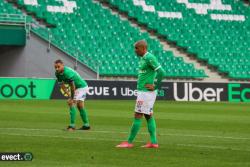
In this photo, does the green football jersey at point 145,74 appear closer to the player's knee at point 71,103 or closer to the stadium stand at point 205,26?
the player's knee at point 71,103

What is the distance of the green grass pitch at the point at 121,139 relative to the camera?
1317 cm

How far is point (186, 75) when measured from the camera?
48750mm

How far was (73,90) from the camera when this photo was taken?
21.5 m

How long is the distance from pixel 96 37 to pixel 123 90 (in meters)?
7.74

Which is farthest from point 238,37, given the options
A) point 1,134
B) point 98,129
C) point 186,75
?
point 1,134

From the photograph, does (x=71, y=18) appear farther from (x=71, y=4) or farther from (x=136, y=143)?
(x=136, y=143)

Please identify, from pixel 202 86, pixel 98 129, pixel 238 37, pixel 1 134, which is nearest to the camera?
pixel 1 134

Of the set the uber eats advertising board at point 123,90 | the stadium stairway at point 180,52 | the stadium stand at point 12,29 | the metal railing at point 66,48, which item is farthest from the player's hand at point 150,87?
the stadium stairway at point 180,52

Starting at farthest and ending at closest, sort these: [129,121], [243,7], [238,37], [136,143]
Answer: [243,7] → [238,37] → [129,121] → [136,143]

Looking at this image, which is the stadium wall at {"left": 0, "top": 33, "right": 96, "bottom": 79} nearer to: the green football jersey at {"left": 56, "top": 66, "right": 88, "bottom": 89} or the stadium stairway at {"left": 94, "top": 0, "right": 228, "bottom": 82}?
the stadium stairway at {"left": 94, "top": 0, "right": 228, "bottom": 82}

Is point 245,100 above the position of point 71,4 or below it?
below

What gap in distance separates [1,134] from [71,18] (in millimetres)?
31672

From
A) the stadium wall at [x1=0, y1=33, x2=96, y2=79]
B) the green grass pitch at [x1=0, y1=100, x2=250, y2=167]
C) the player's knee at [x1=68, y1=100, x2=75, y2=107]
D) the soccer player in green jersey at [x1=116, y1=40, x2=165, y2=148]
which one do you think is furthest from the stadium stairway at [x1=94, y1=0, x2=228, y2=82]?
the soccer player in green jersey at [x1=116, y1=40, x2=165, y2=148]

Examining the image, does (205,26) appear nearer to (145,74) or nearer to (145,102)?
(145,74)
